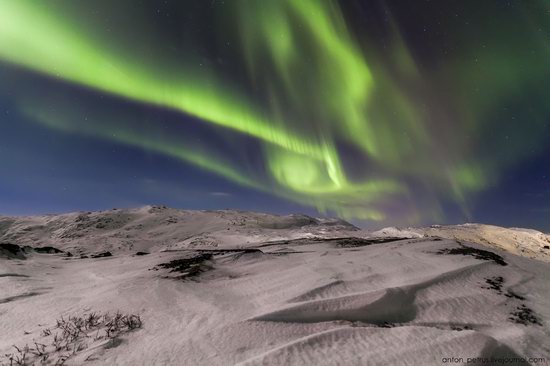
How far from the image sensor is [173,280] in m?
7.47

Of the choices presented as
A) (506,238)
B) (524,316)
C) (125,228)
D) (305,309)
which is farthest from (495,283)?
(125,228)

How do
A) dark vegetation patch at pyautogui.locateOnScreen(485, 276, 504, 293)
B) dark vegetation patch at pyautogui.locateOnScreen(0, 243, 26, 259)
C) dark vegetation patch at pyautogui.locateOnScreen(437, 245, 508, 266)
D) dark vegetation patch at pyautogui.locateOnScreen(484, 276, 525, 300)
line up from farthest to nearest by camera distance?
dark vegetation patch at pyautogui.locateOnScreen(0, 243, 26, 259), dark vegetation patch at pyautogui.locateOnScreen(437, 245, 508, 266), dark vegetation patch at pyautogui.locateOnScreen(485, 276, 504, 293), dark vegetation patch at pyautogui.locateOnScreen(484, 276, 525, 300)

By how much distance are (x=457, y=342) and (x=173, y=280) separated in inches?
231

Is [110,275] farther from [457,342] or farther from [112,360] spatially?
[457,342]

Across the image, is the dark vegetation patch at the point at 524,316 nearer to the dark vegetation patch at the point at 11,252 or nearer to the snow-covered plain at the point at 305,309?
the snow-covered plain at the point at 305,309

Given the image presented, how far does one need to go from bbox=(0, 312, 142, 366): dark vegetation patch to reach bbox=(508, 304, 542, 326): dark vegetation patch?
593 cm

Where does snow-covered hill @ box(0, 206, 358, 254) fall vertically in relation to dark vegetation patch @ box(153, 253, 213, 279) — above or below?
above

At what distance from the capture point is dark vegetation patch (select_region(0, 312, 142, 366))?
3.73 m

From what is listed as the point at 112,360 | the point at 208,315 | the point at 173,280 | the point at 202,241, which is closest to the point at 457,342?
the point at 208,315

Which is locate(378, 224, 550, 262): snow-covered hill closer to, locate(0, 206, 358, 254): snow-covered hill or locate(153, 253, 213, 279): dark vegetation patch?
locate(0, 206, 358, 254): snow-covered hill

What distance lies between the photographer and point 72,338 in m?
4.23

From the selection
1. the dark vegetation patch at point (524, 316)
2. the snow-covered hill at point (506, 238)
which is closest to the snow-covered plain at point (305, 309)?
the dark vegetation patch at point (524, 316)

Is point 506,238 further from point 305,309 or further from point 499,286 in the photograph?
point 305,309

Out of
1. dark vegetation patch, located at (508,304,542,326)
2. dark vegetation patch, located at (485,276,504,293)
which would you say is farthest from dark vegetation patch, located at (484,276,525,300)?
dark vegetation patch, located at (508,304,542,326)
